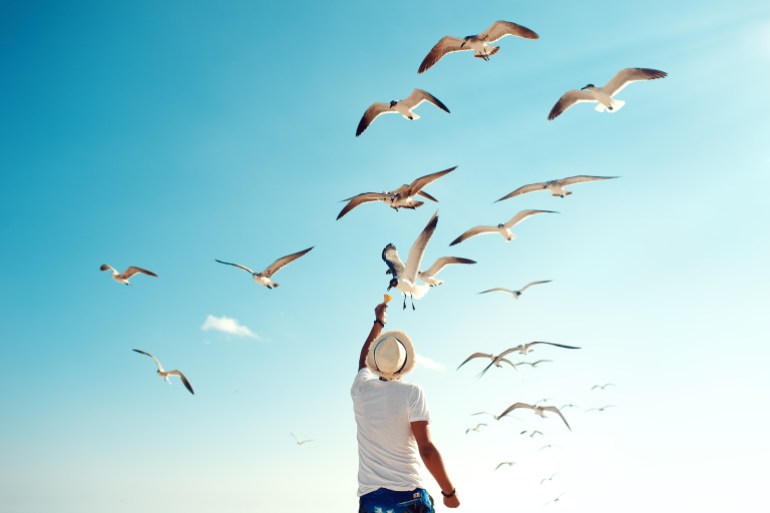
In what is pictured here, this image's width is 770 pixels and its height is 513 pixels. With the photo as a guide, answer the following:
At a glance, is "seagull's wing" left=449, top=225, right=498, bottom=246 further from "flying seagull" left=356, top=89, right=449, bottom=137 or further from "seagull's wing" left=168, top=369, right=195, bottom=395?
"seagull's wing" left=168, top=369, right=195, bottom=395

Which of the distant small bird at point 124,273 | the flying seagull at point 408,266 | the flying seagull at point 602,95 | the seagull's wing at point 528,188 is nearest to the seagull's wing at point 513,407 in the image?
the seagull's wing at point 528,188

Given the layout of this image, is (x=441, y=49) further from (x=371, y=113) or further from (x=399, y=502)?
(x=399, y=502)

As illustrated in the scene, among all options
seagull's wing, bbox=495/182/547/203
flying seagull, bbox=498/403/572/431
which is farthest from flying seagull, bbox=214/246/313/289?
flying seagull, bbox=498/403/572/431

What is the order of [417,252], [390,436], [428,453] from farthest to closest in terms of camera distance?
[417,252]
[390,436]
[428,453]

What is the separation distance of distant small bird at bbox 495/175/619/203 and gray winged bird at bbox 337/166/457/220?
91.8 inches

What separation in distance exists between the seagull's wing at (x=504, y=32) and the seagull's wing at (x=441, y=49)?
19.9 inches

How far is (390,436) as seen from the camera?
4613 millimetres

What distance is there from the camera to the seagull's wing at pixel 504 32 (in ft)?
49.3

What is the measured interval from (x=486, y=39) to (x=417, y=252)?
7073mm

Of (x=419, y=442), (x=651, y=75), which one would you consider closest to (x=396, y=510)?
(x=419, y=442)

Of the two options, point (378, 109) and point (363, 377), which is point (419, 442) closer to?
point (363, 377)

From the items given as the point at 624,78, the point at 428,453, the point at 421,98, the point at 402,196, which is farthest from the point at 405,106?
the point at 428,453

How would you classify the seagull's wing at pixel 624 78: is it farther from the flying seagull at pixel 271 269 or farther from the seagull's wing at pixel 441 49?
the flying seagull at pixel 271 269

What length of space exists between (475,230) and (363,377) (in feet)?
41.5
